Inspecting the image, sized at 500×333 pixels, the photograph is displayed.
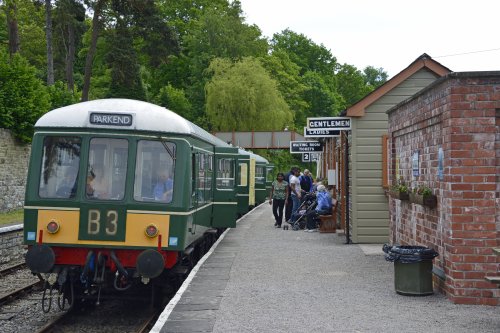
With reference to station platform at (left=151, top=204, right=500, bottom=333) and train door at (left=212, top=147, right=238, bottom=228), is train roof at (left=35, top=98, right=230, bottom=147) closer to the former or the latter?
station platform at (left=151, top=204, right=500, bottom=333)

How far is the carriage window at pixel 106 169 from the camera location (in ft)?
30.1

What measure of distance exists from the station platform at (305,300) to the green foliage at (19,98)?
543 inches

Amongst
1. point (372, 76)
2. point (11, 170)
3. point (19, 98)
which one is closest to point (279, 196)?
point (11, 170)

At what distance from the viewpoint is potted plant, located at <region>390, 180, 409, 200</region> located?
1091cm

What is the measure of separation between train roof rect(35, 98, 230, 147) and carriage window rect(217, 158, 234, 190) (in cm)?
526

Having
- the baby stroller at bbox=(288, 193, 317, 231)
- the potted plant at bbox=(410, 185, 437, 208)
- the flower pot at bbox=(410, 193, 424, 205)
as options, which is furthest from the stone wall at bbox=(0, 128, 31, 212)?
the potted plant at bbox=(410, 185, 437, 208)

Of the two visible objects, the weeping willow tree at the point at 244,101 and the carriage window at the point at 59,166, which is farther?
the weeping willow tree at the point at 244,101

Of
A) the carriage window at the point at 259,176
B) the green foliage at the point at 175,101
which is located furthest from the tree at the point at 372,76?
the carriage window at the point at 259,176

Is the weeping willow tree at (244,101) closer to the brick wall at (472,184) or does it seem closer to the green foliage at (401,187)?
the green foliage at (401,187)

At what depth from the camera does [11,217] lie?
22188 mm

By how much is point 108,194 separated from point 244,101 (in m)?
39.2

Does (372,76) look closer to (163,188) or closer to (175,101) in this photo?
(175,101)

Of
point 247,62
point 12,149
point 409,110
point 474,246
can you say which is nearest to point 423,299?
point 474,246

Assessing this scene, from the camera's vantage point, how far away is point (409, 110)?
11.0 metres
